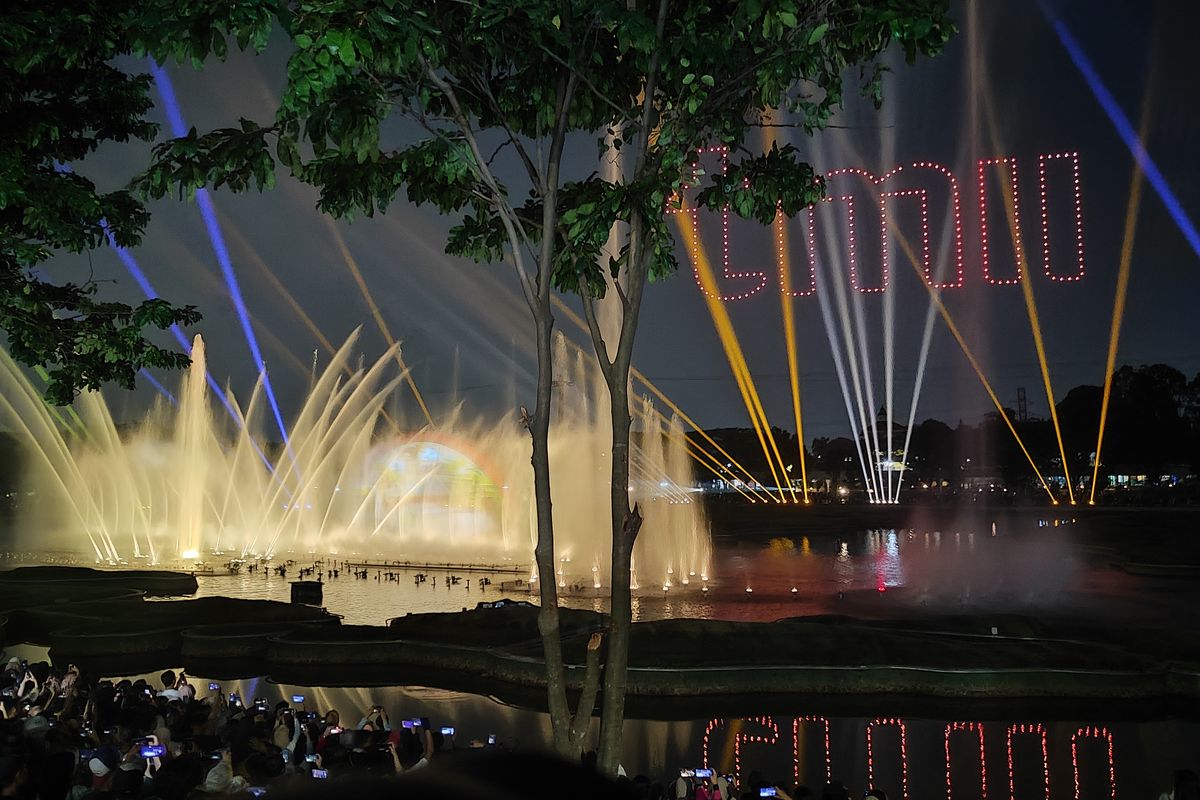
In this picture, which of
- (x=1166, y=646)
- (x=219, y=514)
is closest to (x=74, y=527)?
(x=219, y=514)

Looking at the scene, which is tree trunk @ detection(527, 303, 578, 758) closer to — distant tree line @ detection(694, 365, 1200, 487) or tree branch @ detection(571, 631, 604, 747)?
tree branch @ detection(571, 631, 604, 747)

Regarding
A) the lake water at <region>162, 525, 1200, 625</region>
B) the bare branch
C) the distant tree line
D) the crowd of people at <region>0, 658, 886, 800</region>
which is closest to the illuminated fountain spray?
the lake water at <region>162, 525, 1200, 625</region>

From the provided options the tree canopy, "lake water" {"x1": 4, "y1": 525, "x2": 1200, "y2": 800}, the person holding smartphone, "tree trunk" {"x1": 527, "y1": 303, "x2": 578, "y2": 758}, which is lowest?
"lake water" {"x1": 4, "y1": 525, "x2": 1200, "y2": 800}

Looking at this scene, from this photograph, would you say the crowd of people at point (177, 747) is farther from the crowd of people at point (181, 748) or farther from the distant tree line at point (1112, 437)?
the distant tree line at point (1112, 437)

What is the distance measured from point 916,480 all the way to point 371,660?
6681 inches

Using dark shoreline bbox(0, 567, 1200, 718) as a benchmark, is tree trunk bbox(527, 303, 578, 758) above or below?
above

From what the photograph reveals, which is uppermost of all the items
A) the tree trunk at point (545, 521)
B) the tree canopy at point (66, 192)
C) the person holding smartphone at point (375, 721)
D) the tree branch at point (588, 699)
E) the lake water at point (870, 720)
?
the tree canopy at point (66, 192)

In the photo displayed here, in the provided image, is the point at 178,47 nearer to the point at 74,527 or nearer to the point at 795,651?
the point at 795,651

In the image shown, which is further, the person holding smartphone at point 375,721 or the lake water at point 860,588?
the lake water at point 860,588

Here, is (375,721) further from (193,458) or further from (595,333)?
(193,458)

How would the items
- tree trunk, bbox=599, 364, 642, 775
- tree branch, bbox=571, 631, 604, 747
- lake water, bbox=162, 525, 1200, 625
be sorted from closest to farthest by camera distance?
tree trunk, bbox=599, 364, 642, 775 → tree branch, bbox=571, 631, 604, 747 → lake water, bbox=162, 525, 1200, 625

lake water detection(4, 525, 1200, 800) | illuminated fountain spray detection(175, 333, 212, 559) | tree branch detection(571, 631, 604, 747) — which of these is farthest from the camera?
illuminated fountain spray detection(175, 333, 212, 559)

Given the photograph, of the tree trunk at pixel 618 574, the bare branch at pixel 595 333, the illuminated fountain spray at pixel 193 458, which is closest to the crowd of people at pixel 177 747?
the tree trunk at pixel 618 574

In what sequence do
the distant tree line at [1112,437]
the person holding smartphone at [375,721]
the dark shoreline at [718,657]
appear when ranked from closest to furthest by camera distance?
the person holding smartphone at [375,721], the dark shoreline at [718,657], the distant tree line at [1112,437]
